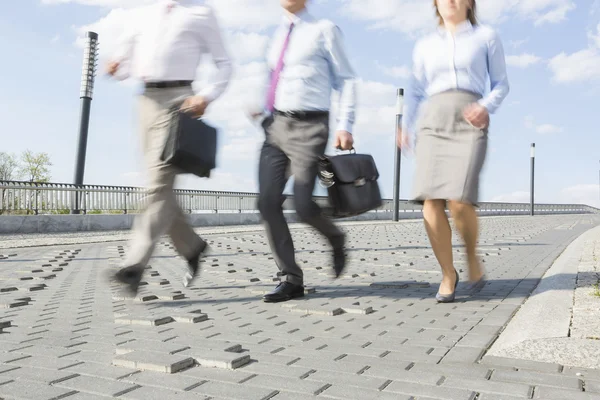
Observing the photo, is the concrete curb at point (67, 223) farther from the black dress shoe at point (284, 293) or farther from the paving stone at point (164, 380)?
the paving stone at point (164, 380)

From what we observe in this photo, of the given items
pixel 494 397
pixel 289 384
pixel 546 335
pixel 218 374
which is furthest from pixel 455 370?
pixel 218 374

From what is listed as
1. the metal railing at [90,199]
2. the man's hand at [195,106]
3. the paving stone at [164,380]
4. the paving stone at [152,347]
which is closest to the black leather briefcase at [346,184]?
the man's hand at [195,106]

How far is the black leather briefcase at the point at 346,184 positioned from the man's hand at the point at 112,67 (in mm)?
1549

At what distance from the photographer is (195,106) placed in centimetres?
405

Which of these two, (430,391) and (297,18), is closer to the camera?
(430,391)

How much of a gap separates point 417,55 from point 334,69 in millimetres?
581

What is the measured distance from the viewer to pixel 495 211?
157ft

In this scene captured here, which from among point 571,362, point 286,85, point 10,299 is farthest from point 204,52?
point 571,362

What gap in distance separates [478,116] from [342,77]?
0.98 meters

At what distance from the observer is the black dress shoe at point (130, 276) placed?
12.9 ft

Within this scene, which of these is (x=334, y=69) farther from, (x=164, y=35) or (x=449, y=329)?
(x=449, y=329)

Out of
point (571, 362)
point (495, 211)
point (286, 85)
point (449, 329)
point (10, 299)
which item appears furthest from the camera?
point (495, 211)

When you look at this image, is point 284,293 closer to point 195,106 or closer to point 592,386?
point 195,106

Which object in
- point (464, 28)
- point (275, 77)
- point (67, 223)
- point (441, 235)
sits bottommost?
Result: point (67, 223)
